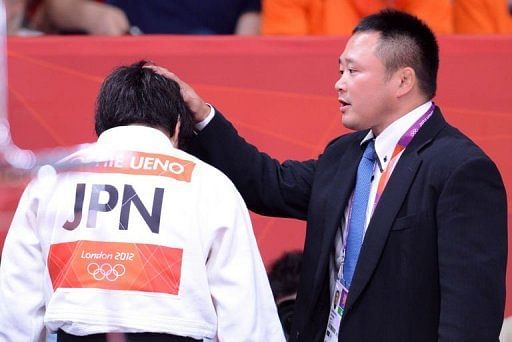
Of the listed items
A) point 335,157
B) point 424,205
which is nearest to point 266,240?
point 335,157

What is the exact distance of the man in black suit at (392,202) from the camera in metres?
3.42

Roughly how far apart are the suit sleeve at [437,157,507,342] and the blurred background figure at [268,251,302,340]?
43.6 inches

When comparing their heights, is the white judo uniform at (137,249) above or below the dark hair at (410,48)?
below

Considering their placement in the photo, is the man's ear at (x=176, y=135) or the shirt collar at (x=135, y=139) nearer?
the shirt collar at (x=135, y=139)

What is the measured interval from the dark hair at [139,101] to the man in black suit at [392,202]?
0.41 ft

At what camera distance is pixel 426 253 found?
3475 millimetres

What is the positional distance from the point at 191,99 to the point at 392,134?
615 mm

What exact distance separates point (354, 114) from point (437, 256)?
508mm

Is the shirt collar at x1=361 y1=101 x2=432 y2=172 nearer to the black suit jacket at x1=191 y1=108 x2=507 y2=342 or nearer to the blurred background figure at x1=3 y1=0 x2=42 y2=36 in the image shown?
the black suit jacket at x1=191 y1=108 x2=507 y2=342

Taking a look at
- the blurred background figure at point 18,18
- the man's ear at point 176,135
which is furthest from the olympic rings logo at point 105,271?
the blurred background figure at point 18,18

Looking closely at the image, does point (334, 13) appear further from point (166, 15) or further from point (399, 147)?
point (399, 147)

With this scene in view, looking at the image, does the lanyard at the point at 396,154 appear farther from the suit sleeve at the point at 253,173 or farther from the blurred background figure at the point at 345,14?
the blurred background figure at the point at 345,14

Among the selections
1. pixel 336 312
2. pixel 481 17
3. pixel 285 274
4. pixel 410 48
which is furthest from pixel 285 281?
pixel 481 17

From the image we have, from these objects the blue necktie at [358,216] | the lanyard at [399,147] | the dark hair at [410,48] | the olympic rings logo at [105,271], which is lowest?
the olympic rings logo at [105,271]
